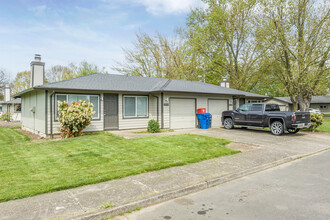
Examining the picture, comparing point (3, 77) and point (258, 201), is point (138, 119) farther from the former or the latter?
point (3, 77)

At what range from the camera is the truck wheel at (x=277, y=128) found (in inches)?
471

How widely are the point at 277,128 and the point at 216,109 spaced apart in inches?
194

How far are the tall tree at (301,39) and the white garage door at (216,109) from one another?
704 centimetres

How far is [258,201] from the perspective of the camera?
→ 13.2 feet

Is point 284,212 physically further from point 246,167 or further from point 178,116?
point 178,116

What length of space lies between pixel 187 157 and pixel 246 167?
1754 millimetres

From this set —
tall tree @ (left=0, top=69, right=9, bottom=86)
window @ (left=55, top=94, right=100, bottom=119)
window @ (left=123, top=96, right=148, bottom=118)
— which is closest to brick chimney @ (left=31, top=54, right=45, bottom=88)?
window @ (left=55, top=94, right=100, bottom=119)

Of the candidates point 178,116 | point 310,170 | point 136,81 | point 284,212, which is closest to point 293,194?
point 284,212

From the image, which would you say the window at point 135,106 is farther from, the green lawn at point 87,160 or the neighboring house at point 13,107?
the neighboring house at point 13,107

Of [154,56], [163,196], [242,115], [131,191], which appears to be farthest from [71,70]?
[163,196]

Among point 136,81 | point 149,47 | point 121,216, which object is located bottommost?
point 121,216

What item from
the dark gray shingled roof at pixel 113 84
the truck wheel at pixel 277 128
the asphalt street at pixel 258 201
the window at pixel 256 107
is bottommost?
the asphalt street at pixel 258 201

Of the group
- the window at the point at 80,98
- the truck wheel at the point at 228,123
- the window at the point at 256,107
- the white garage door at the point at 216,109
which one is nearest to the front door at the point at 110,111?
the window at the point at 80,98

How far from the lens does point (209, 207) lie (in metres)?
3.81
